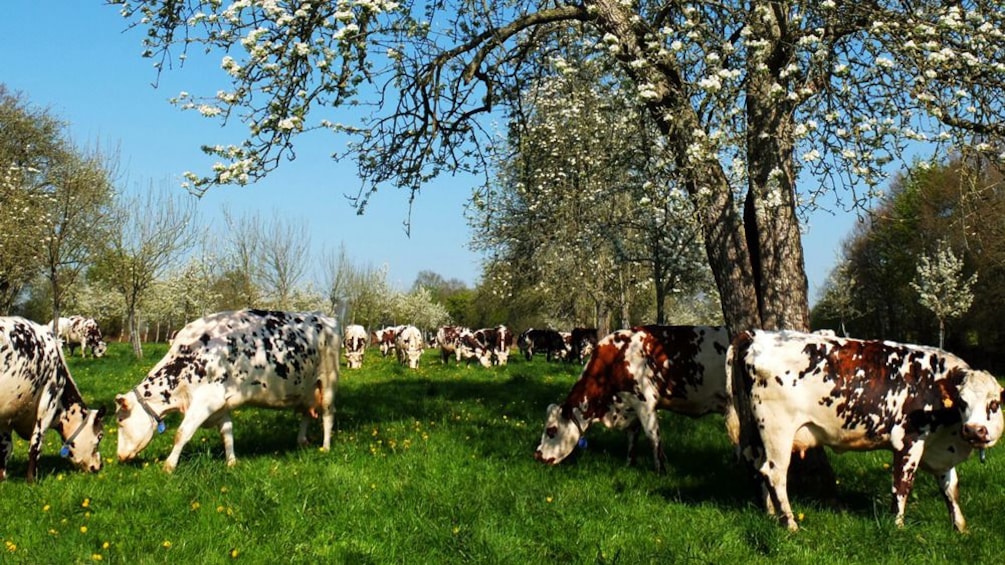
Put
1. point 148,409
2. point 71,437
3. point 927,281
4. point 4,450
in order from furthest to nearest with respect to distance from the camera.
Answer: point 927,281 → point 148,409 → point 71,437 → point 4,450

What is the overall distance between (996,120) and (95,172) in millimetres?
35275

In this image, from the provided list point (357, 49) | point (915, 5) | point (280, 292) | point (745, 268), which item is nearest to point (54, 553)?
point (357, 49)

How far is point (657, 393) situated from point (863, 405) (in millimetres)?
3764

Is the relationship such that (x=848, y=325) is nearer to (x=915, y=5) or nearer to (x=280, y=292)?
(x=280, y=292)

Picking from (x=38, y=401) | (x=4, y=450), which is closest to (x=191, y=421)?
(x=38, y=401)

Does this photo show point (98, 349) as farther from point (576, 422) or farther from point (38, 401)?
point (576, 422)

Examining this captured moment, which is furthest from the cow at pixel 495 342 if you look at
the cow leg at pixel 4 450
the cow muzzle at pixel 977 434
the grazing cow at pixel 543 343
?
the cow muzzle at pixel 977 434

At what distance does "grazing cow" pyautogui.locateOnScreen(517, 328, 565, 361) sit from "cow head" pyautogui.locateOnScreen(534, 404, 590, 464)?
29480 mm

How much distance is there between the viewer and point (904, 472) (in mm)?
7172

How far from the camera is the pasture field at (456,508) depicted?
20.7ft

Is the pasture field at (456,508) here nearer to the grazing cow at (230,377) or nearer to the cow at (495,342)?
the grazing cow at (230,377)

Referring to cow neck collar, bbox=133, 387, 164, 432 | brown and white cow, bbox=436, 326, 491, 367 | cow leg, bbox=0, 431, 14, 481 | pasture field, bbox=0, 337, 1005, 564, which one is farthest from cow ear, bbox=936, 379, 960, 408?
brown and white cow, bbox=436, 326, 491, 367

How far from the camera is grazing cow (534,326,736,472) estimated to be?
35.0ft

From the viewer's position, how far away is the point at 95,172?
34.2 meters
